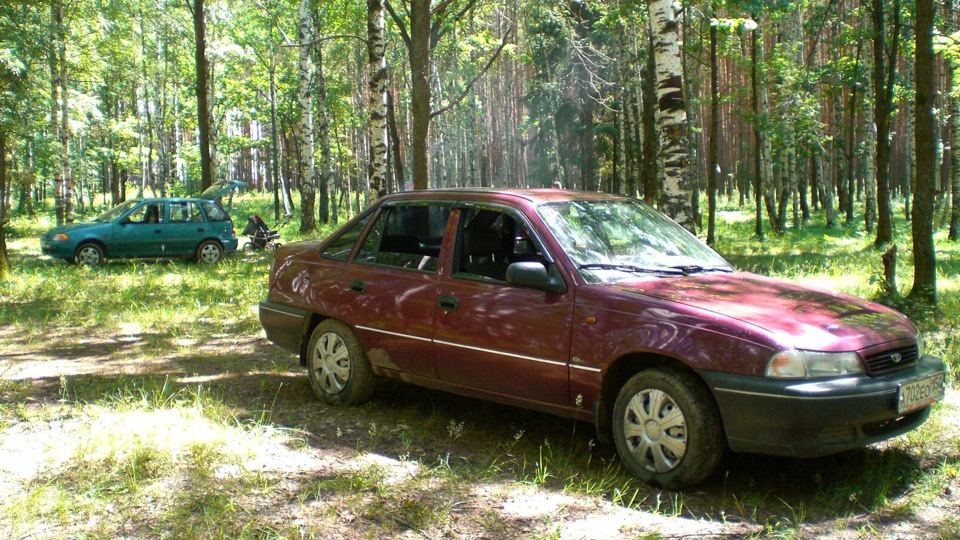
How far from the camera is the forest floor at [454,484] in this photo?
4180mm

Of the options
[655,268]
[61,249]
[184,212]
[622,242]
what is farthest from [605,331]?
[61,249]

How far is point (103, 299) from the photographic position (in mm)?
13008

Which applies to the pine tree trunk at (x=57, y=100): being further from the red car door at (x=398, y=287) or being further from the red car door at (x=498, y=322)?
the red car door at (x=498, y=322)

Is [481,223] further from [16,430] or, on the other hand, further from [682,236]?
[16,430]

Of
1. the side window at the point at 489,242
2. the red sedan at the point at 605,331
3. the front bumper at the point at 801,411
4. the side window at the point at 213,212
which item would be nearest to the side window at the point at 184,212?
the side window at the point at 213,212

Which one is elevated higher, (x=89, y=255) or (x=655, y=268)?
(x=89, y=255)

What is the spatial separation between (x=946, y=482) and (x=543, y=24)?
35.2 metres

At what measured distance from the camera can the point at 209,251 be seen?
64.9 ft

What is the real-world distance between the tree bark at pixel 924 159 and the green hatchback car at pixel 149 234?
49.2ft

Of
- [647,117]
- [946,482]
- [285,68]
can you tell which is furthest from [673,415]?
[285,68]

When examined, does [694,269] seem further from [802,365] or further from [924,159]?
[924,159]

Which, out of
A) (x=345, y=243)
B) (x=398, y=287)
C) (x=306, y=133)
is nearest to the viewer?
(x=398, y=287)

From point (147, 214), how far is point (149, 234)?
0.47 metres

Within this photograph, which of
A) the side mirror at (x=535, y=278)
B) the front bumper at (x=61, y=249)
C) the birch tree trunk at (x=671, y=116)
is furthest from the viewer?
the front bumper at (x=61, y=249)
